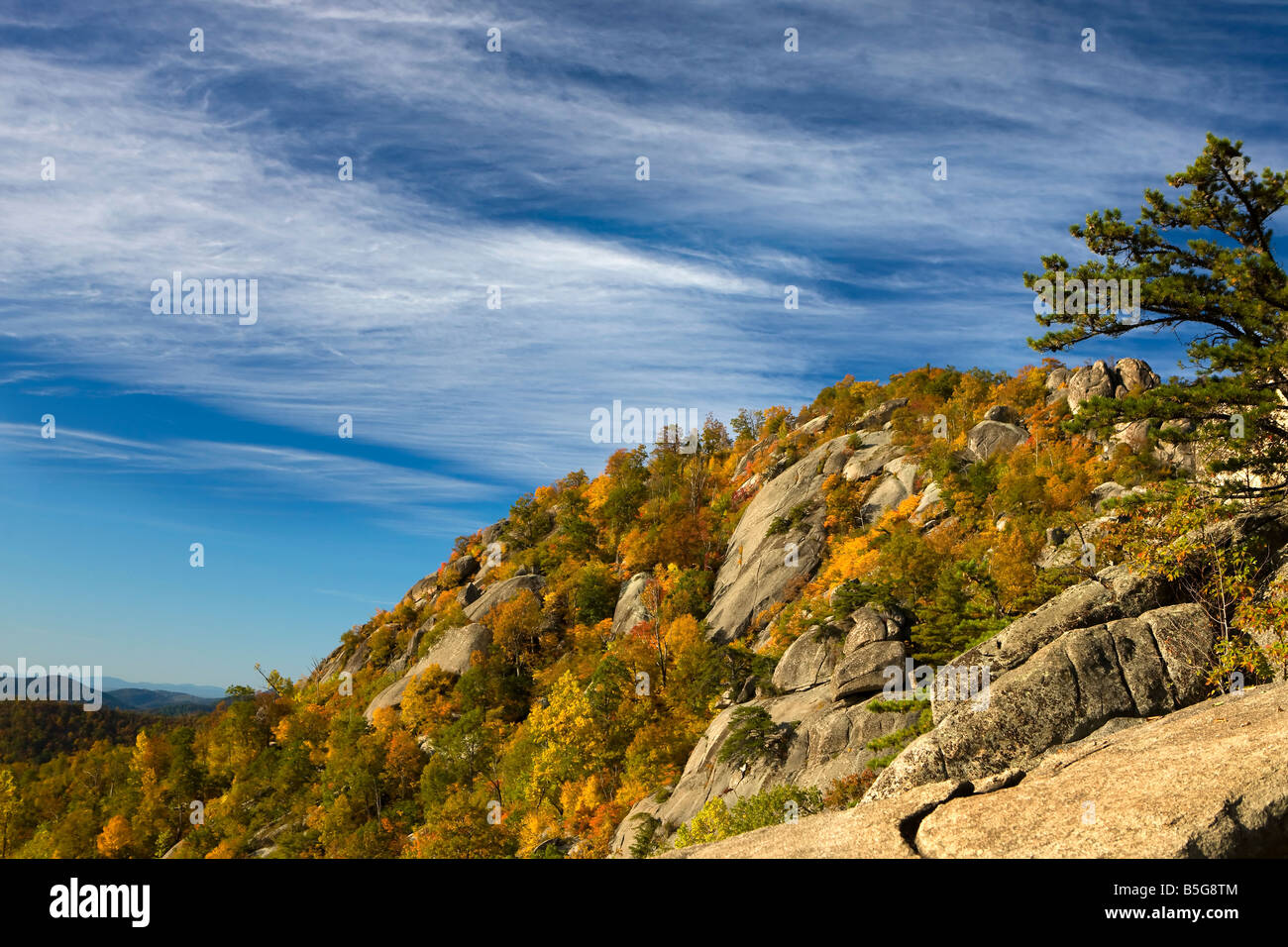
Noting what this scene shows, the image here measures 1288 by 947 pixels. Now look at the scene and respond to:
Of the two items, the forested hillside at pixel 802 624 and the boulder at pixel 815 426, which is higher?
the boulder at pixel 815 426

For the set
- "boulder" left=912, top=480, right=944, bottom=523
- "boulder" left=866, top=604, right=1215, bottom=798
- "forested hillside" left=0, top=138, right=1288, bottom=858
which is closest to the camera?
"boulder" left=866, top=604, right=1215, bottom=798

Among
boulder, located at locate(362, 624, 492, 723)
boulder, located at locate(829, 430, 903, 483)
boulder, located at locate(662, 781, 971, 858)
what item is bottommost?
boulder, located at locate(362, 624, 492, 723)

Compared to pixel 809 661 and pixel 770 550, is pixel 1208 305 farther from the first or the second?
pixel 770 550

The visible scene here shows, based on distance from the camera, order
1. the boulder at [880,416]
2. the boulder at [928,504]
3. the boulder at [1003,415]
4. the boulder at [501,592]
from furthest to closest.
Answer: the boulder at [501,592]
the boulder at [880,416]
the boulder at [1003,415]
the boulder at [928,504]

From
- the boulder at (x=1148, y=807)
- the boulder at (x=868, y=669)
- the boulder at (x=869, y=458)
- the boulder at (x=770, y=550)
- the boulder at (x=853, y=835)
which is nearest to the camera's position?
→ the boulder at (x=1148, y=807)

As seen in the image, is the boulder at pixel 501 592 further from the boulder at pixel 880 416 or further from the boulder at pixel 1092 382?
the boulder at pixel 1092 382

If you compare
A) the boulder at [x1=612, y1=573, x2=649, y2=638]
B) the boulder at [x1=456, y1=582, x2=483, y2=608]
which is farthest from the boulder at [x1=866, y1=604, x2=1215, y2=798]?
the boulder at [x1=456, y1=582, x2=483, y2=608]

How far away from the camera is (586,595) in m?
89.4

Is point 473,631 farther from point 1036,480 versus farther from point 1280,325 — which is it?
point 1280,325

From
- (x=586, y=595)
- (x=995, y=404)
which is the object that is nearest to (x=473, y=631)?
(x=586, y=595)

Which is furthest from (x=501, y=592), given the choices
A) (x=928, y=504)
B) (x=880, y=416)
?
(x=928, y=504)
